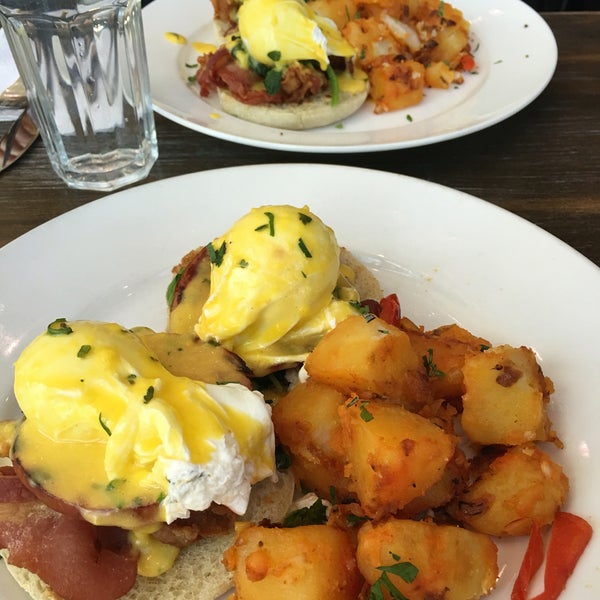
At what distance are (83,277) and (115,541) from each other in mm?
979

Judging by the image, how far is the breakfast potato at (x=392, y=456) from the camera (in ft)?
4.53

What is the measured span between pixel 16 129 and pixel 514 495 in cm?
262

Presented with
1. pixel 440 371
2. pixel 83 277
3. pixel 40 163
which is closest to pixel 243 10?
pixel 40 163

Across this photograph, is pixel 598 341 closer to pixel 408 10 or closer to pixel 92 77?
pixel 92 77

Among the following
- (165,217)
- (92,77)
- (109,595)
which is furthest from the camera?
(92,77)

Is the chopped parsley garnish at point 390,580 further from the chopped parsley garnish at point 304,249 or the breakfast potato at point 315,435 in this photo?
the chopped parsley garnish at point 304,249

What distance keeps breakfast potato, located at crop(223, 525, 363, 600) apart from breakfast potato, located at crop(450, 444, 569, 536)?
0.30 metres

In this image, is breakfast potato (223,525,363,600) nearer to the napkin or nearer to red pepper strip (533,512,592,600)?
red pepper strip (533,512,592,600)

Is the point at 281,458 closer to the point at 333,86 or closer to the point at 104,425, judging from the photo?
the point at 104,425

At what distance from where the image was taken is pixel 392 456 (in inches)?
54.3

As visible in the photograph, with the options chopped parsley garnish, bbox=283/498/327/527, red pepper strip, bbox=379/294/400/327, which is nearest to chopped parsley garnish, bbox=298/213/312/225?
red pepper strip, bbox=379/294/400/327

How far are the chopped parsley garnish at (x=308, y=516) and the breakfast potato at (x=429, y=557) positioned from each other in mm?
168

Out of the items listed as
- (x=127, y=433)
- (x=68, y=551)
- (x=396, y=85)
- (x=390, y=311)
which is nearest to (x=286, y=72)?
(x=396, y=85)

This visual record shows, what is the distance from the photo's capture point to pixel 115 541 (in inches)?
58.1
